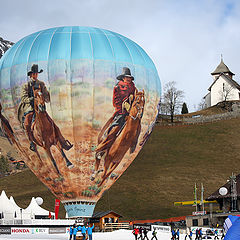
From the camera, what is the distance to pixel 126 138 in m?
41.9

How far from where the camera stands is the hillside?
7588 centimetres

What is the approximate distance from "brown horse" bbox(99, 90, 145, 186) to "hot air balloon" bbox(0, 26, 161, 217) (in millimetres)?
75

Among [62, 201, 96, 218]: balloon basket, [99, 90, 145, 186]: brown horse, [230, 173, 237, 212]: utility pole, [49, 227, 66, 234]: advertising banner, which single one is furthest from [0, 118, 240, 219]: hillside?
[62, 201, 96, 218]: balloon basket

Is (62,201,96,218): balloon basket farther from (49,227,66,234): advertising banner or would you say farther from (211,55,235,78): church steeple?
(211,55,235,78): church steeple

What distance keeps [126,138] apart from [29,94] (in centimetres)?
782

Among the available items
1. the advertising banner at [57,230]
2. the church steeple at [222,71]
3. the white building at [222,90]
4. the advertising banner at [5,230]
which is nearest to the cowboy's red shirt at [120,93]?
the advertising banner at [57,230]

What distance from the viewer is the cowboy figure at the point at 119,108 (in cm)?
4041

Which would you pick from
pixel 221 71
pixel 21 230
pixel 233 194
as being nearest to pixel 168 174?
pixel 233 194

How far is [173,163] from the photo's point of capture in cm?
9425

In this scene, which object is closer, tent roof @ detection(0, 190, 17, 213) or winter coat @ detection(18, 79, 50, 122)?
winter coat @ detection(18, 79, 50, 122)

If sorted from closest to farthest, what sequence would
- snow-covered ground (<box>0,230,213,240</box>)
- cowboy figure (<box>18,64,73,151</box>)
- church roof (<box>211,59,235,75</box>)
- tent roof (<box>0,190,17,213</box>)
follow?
cowboy figure (<box>18,64,73,151</box>) < snow-covered ground (<box>0,230,213,240</box>) < tent roof (<box>0,190,17,213</box>) < church roof (<box>211,59,235,75</box>)

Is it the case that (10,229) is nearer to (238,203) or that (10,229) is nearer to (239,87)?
(238,203)

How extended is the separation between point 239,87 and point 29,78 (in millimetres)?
123382

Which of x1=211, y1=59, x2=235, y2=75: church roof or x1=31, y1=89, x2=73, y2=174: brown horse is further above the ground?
x1=211, y1=59, x2=235, y2=75: church roof
